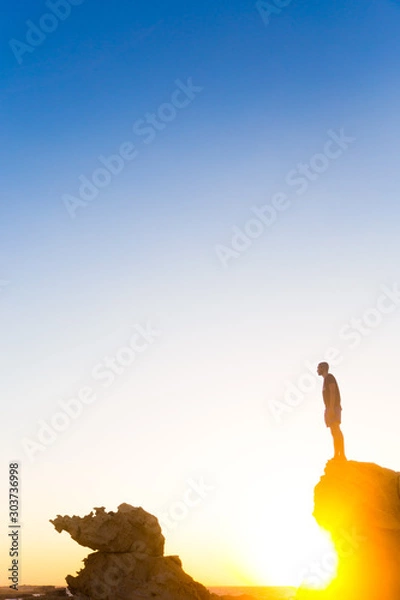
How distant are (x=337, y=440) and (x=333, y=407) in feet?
4.14

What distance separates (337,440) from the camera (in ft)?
69.1

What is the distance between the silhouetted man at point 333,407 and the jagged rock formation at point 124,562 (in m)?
12.5

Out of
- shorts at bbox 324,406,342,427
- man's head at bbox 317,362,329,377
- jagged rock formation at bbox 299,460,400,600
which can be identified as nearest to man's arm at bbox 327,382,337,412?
shorts at bbox 324,406,342,427

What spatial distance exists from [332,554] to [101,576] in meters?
13.4

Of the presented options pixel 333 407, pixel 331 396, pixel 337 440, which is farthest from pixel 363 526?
pixel 331 396

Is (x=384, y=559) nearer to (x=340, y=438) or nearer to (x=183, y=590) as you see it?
(x=340, y=438)

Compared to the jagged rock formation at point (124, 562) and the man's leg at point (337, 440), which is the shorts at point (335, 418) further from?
the jagged rock formation at point (124, 562)

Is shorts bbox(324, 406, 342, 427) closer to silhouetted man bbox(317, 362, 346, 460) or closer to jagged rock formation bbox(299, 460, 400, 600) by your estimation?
silhouetted man bbox(317, 362, 346, 460)

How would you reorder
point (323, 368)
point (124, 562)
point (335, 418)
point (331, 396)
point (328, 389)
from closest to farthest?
1. point (335, 418)
2. point (331, 396)
3. point (328, 389)
4. point (323, 368)
5. point (124, 562)

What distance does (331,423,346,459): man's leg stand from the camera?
20844 mm

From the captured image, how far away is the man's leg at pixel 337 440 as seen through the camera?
821 inches

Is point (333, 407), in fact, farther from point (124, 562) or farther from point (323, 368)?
point (124, 562)

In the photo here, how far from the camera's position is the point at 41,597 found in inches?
1085

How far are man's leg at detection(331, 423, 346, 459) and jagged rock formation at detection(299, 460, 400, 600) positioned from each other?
1.26 feet
